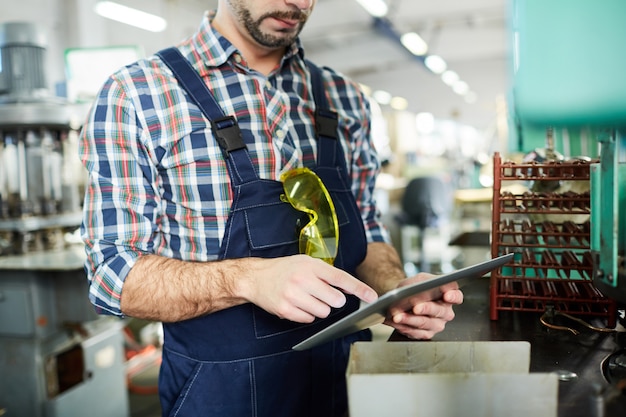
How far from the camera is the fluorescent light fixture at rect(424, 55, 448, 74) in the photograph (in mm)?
10378

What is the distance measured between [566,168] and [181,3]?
7666 mm

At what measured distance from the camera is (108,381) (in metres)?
2.32

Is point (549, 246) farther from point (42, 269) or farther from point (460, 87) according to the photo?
point (460, 87)

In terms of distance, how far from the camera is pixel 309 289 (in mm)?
740

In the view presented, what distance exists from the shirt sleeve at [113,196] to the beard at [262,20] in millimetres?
285

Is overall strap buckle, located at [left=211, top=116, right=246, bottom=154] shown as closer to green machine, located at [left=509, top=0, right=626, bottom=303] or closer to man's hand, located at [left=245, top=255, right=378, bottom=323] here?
man's hand, located at [left=245, top=255, right=378, bottom=323]

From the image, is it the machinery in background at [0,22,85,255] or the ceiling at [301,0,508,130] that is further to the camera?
the ceiling at [301,0,508,130]

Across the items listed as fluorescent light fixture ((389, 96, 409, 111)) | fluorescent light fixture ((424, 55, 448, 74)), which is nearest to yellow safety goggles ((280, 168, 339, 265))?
fluorescent light fixture ((424, 55, 448, 74))

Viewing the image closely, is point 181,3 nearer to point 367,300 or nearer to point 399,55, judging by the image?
point 399,55

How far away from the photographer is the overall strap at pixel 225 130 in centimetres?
101

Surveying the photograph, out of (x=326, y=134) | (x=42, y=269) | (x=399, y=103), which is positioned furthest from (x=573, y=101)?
(x=399, y=103)

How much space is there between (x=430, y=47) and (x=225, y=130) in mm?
9519

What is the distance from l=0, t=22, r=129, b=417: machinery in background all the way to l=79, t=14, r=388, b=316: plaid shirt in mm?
1042

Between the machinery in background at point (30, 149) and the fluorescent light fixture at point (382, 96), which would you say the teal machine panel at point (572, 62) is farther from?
the fluorescent light fixture at point (382, 96)
